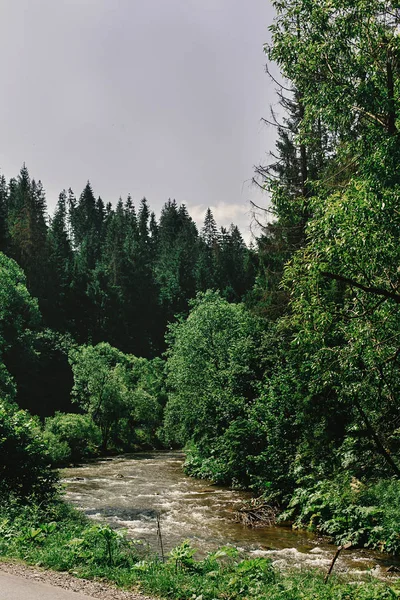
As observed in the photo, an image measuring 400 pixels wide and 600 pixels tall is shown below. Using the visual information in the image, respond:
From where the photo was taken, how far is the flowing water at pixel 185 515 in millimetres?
12573

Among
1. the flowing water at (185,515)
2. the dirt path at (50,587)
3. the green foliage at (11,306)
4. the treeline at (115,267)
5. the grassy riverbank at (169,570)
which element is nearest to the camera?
the dirt path at (50,587)

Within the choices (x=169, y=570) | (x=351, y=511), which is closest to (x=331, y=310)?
(x=169, y=570)

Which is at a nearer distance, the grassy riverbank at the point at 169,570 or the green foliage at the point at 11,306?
the grassy riverbank at the point at 169,570

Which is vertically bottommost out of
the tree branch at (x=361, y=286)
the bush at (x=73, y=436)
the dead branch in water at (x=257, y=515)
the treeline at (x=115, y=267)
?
the dead branch in water at (x=257, y=515)

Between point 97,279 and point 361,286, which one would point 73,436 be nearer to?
point 361,286

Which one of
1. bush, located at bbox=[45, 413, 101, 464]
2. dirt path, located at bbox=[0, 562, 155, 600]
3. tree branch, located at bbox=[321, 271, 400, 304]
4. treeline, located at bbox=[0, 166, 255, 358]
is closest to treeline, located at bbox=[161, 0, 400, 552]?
tree branch, located at bbox=[321, 271, 400, 304]

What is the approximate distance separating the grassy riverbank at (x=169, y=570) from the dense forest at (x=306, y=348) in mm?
2643

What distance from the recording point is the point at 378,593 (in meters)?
7.17

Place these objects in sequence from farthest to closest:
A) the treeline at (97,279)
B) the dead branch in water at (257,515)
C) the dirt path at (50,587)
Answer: the treeline at (97,279) < the dead branch in water at (257,515) < the dirt path at (50,587)

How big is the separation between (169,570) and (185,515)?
382 inches

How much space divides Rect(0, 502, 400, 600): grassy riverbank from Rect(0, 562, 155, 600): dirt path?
0.94ft

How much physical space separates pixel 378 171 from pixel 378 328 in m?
3.06

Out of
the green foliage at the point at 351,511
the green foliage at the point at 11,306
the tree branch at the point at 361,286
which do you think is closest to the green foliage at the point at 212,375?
the green foliage at the point at 351,511

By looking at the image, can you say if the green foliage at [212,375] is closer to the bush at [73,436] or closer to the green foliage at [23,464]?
the bush at [73,436]
